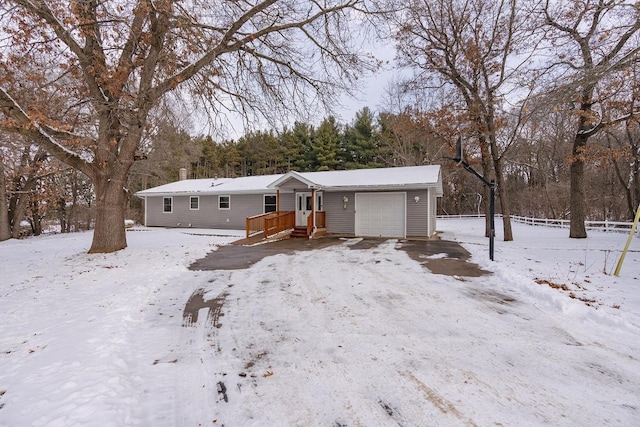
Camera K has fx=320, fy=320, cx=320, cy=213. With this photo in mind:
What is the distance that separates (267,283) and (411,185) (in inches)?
355

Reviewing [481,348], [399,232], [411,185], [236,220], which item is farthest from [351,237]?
[481,348]

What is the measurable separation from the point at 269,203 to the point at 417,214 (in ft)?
26.8

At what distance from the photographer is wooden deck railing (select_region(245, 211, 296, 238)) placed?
44.9 ft

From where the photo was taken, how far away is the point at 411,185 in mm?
13266

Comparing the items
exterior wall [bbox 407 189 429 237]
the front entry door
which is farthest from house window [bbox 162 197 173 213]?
exterior wall [bbox 407 189 429 237]

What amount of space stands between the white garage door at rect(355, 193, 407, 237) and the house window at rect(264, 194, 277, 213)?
524 centimetres

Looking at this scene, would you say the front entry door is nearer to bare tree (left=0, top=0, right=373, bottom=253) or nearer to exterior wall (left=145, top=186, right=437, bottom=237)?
exterior wall (left=145, top=186, right=437, bottom=237)

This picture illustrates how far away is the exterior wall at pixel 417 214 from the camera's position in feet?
44.6

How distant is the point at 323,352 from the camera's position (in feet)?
10.5

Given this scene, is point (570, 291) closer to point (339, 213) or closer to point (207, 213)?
point (339, 213)

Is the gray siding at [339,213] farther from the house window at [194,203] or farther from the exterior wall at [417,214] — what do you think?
the house window at [194,203]

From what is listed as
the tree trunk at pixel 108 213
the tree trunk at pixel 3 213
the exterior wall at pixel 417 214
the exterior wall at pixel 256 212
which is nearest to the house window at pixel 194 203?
the exterior wall at pixel 256 212

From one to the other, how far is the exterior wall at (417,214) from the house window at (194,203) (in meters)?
12.8

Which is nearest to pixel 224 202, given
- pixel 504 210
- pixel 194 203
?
pixel 194 203
